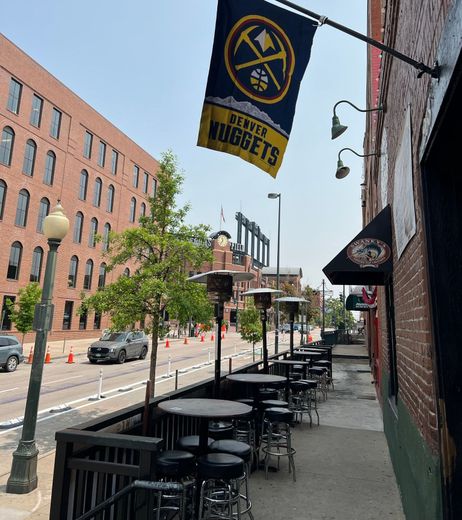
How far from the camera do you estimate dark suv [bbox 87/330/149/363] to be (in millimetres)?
20375

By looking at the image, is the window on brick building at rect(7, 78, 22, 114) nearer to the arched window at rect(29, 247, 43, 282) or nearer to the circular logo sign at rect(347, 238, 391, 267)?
the arched window at rect(29, 247, 43, 282)

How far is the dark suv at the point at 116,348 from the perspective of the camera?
66.8 feet

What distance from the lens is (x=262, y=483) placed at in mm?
5469

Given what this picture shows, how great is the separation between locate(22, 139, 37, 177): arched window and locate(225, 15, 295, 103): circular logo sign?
31220mm

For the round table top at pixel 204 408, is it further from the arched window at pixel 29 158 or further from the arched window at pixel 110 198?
the arched window at pixel 110 198

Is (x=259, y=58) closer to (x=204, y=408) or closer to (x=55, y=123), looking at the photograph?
(x=204, y=408)

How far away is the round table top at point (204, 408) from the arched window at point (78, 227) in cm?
3396

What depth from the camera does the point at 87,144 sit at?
123ft

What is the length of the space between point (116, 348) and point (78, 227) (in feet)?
62.9

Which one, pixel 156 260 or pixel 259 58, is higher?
pixel 259 58

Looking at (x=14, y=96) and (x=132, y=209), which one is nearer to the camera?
(x=14, y=96)

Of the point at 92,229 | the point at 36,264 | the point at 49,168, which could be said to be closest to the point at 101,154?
the point at 49,168

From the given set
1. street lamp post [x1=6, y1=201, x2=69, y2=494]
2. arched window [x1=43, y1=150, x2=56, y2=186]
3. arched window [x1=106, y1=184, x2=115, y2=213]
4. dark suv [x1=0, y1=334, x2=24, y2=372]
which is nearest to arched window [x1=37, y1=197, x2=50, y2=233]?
arched window [x1=43, y1=150, x2=56, y2=186]

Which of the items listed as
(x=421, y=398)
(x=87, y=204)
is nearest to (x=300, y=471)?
(x=421, y=398)
